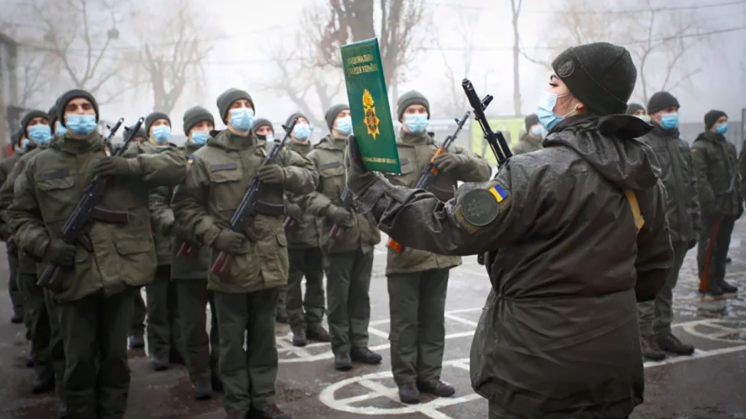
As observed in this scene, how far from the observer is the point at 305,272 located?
822 centimetres

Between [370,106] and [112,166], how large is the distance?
289 cm

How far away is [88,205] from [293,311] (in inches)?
124

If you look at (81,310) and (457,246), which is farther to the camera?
(81,310)

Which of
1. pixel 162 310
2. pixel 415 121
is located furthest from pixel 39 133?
pixel 415 121

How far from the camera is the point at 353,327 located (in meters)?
7.14

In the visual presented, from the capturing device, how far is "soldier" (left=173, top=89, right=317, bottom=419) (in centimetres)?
531

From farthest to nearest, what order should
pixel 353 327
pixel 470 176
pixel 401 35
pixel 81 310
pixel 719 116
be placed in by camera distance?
pixel 401 35 < pixel 719 116 < pixel 353 327 < pixel 470 176 < pixel 81 310

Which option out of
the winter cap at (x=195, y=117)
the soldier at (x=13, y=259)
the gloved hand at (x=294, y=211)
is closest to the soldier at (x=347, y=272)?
the gloved hand at (x=294, y=211)

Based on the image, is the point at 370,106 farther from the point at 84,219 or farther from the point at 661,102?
the point at 661,102

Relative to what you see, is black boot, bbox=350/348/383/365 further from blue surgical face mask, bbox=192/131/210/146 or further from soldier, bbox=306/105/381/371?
blue surgical face mask, bbox=192/131/210/146

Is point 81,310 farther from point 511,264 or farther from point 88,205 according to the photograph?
point 511,264

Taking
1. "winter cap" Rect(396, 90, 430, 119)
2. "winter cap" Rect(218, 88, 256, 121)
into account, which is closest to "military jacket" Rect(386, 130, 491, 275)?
"winter cap" Rect(396, 90, 430, 119)

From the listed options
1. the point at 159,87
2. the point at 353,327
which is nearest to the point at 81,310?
the point at 353,327

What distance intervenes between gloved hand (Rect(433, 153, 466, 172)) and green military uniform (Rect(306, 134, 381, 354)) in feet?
4.38
